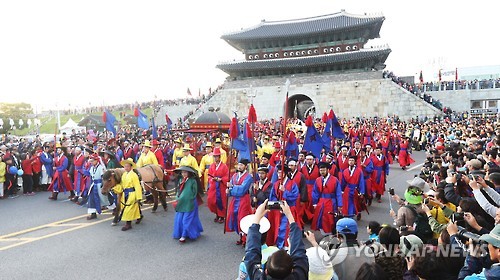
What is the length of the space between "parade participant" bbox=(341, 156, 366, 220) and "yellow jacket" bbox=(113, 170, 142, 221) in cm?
458

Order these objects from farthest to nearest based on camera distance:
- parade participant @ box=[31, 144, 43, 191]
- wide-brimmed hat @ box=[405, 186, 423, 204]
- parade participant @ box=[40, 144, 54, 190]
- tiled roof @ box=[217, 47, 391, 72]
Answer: tiled roof @ box=[217, 47, 391, 72]
parade participant @ box=[40, 144, 54, 190]
parade participant @ box=[31, 144, 43, 191]
wide-brimmed hat @ box=[405, 186, 423, 204]

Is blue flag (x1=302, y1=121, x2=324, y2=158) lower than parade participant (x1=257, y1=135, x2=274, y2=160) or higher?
higher

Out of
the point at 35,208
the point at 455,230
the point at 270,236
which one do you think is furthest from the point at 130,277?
the point at 35,208

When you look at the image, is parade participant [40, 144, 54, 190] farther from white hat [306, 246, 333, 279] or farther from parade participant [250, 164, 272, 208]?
white hat [306, 246, 333, 279]

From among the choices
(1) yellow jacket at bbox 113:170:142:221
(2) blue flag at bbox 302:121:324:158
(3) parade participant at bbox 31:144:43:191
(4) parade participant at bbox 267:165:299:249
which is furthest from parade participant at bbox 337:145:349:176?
(3) parade participant at bbox 31:144:43:191

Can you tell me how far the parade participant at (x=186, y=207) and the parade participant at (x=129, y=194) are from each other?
47.7 inches

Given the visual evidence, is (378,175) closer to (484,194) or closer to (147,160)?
(484,194)

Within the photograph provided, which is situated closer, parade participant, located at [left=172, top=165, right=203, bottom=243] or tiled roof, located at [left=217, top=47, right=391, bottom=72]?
parade participant, located at [left=172, top=165, right=203, bottom=243]

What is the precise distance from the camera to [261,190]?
6.75 metres

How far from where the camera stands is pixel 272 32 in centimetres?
4225

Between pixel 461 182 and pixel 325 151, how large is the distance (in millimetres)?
5297

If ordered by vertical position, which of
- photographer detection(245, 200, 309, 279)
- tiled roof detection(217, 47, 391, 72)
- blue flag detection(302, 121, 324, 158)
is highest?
tiled roof detection(217, 47, 391, 72)

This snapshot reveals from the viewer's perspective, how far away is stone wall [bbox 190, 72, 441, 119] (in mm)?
33500

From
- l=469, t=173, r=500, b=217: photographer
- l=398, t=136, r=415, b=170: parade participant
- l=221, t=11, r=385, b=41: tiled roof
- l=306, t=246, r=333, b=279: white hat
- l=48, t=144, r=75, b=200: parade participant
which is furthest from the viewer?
l=221, t=11, r=385, b=41: tiled roof
